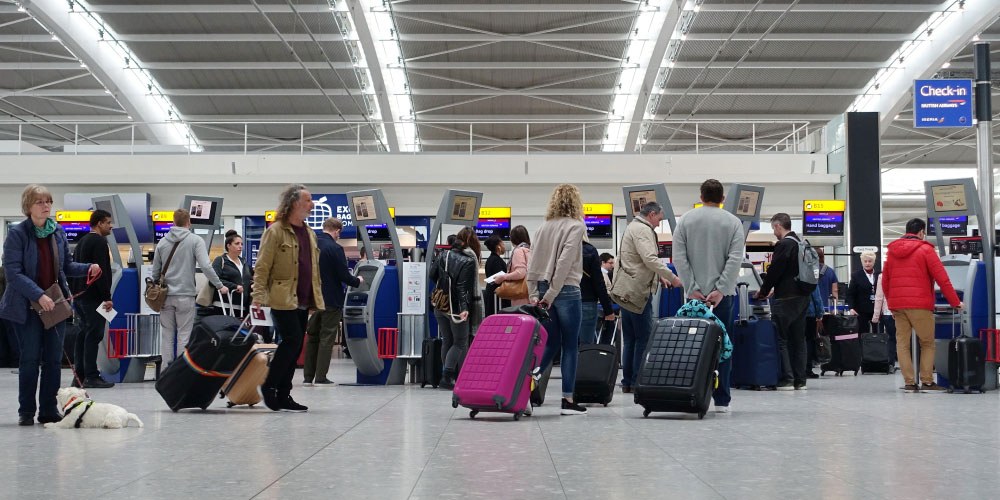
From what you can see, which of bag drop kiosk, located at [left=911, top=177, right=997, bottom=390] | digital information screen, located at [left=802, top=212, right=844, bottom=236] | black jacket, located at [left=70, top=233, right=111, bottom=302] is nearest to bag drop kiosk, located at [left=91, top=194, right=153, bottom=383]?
black jacket, located at [left=70, top=233, right=111, bottom=302]

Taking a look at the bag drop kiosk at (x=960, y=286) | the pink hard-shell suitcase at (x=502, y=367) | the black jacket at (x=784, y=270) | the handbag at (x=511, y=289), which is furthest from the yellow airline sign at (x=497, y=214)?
the pink hard-shell suitcase at (x=502, y=367)

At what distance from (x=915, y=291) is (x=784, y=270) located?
1061mm

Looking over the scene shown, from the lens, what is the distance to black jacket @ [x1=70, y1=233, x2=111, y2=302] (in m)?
9.48

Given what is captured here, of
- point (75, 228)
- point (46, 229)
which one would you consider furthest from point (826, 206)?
point (46, 229)

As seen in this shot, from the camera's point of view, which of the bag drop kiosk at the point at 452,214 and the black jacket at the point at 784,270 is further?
the bag drop kiosk at the point at 452,214

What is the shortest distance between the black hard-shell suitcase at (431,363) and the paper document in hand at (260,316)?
10.5ft

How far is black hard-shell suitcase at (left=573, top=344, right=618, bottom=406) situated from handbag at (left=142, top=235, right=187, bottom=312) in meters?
3.85

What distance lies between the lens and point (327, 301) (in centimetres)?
935

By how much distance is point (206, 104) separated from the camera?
31000 millimetres

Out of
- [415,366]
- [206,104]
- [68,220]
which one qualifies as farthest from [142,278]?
[206,104]

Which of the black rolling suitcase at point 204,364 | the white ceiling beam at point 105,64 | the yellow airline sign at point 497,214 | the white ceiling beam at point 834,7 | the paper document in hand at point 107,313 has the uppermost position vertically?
the white ceiling beam at point 834,7

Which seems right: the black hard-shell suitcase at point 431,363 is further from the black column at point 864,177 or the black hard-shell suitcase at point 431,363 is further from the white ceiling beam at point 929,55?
the white ceiling beam at point 929,55

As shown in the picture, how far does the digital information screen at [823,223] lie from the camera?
20031 millimetres

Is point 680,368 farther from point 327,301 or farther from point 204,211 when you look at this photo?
point 204,211
